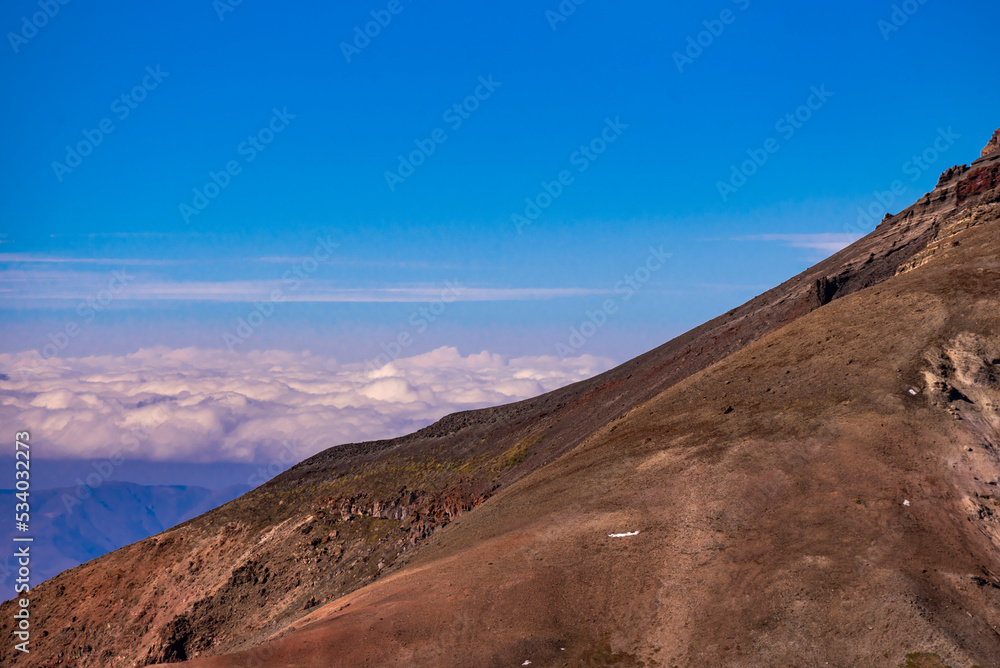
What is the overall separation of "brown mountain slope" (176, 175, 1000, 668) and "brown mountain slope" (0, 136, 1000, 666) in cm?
970

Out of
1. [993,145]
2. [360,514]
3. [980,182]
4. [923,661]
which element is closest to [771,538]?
[923,661]

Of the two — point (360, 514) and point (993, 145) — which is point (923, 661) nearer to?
point (360, 514)

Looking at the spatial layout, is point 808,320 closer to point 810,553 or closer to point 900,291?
point 900,291

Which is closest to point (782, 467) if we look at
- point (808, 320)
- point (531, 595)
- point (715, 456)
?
point (715, 456)

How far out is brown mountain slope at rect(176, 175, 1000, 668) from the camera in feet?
89.1

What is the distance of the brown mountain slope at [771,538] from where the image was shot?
2717cm

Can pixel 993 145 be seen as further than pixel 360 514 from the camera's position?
Yes

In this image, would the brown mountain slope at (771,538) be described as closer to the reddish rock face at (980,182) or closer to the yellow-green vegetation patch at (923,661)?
the yellow-green vegetation patch at (923,661)

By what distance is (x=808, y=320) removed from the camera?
47.9 meters

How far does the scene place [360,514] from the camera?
64.3m

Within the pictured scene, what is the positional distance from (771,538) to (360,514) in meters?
41.6

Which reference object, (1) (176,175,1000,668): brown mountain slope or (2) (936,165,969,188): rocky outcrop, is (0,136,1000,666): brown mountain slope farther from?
(1) (176,175,1000,668): brown mountain slope

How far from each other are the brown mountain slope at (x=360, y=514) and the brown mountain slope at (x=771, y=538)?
31.8 feet

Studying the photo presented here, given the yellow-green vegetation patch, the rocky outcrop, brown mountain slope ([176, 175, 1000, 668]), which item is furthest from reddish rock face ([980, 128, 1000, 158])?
the yellow-green vegetation patch
